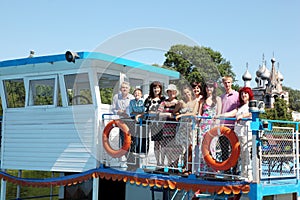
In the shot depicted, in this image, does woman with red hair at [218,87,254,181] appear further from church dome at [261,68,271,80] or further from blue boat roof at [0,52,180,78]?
church dome at [261,68,271,80]

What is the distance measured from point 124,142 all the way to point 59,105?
2.34 m

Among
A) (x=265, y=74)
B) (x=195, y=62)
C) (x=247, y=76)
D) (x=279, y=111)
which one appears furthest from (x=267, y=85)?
(x=195, y=62)

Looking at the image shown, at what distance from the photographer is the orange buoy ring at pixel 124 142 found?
27.7ft

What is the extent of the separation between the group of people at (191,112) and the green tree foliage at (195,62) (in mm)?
23419

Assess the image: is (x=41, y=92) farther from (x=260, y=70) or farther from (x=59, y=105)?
(x=260, y=70)

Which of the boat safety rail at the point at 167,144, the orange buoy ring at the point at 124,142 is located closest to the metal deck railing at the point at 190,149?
the boat safety rail at the point at 167,144

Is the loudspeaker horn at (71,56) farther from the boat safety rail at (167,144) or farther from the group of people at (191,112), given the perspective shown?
the group of people at (191,112)

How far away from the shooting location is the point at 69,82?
9828 mm

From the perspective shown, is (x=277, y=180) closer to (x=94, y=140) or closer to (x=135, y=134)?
(x=135, y=134)

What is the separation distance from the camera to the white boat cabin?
9.30 metres

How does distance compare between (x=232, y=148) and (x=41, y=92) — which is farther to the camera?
(x=41, y=92)

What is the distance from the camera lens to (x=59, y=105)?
9.97 meters

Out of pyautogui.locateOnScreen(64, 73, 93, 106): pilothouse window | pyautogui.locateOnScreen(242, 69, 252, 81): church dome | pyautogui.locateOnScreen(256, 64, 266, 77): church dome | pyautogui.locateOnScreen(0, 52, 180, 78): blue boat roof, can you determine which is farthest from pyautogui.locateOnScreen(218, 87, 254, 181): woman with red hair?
pyautogui.locateOnScreen(256, 64, 266, 77): church dome

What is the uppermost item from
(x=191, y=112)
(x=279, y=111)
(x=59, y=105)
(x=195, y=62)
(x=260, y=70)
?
(x=260, y=70)
